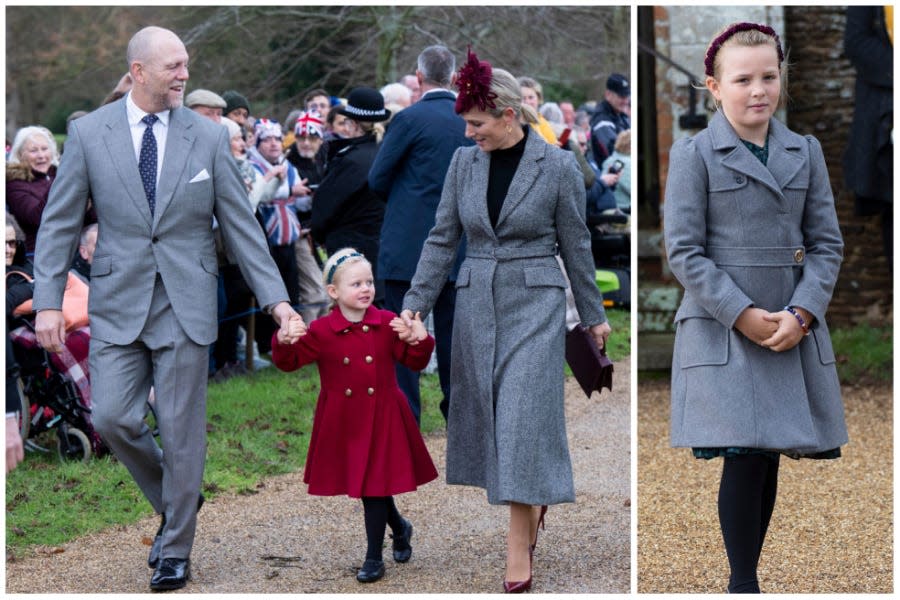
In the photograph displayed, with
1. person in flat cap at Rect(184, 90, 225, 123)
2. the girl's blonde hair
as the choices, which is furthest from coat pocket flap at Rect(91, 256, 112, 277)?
person in flat cap at Rect(184, 90, 225, 123)

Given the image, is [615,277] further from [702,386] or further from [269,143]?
[702,386]

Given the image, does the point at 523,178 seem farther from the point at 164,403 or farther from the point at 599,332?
the point at 164,403

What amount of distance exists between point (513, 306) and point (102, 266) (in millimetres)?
1437

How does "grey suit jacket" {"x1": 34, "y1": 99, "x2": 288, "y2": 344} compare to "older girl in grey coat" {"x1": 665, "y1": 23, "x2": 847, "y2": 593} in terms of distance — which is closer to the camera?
"older girl in grey coat" {"x1": 665, "y1": 23, "x2": 847, "y2": 593}

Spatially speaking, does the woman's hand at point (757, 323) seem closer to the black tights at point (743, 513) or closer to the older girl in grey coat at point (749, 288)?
the older girl in grey coat at point (749, 288)

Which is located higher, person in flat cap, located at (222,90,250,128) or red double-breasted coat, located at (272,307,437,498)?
person in flat cap, located at (222,90,250,128)

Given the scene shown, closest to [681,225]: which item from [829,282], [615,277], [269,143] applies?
[829,282]

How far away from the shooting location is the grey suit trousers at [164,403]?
16.2 ft

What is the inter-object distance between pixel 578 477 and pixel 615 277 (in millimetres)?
5214

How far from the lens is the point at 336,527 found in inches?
229

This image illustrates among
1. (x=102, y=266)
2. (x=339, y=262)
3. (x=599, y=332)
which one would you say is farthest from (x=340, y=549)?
(x=102, y=266)

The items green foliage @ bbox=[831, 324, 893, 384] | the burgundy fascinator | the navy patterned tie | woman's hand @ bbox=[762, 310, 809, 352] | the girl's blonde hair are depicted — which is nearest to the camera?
woman's hand @ bbox=[762, 310, 809, 352]

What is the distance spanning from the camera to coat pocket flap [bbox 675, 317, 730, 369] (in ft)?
14.0

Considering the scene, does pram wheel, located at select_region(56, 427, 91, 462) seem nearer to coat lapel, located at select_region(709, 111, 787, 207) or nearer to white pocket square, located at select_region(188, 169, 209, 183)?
white pocket square, located at select_region(188, 169, 209, 183)
